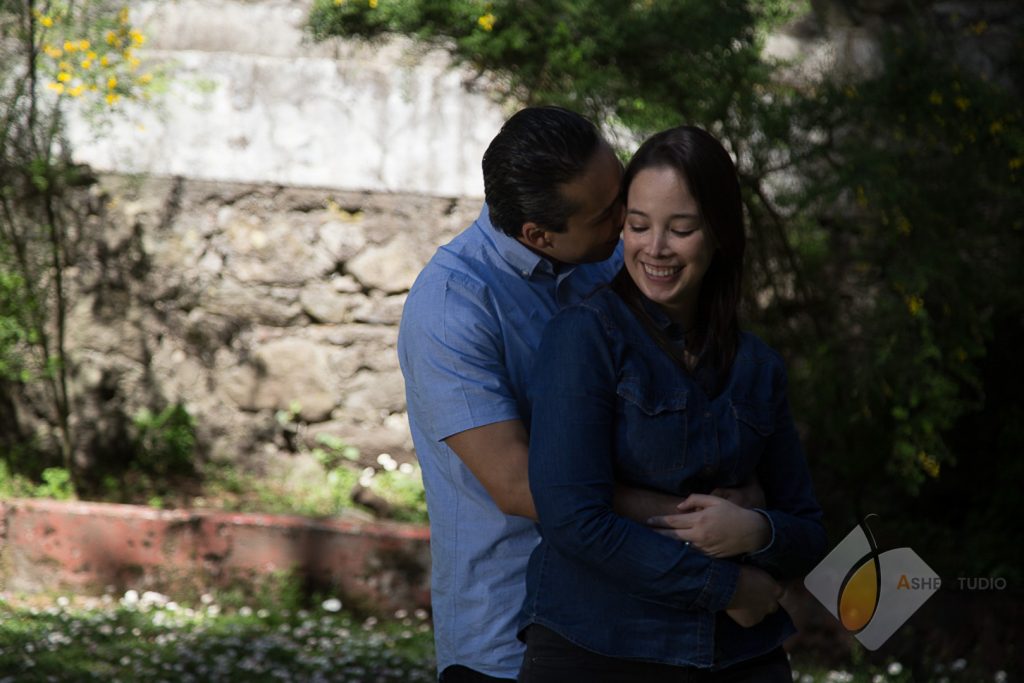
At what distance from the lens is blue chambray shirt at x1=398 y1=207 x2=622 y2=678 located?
200 centimetres

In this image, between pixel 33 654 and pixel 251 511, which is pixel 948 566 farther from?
pixel 33 654

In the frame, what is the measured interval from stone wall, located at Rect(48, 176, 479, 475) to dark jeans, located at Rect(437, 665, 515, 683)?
13.6ft

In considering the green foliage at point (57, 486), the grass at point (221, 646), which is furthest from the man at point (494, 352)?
the green foliage at point (57, 486)

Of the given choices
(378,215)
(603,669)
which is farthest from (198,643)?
(603,669)

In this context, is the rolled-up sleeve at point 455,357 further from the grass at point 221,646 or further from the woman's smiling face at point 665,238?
the grass at point 221,646

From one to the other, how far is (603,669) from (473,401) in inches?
18.7

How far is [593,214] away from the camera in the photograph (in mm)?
2078

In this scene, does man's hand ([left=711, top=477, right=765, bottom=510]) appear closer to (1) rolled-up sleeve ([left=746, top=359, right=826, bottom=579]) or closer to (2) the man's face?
(1) rolled-up sleeve ([left=746, top=359, right=826, bottom=579])

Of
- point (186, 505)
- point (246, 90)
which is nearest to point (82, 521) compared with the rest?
point (186, 505)

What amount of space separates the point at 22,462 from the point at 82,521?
40.7 inches

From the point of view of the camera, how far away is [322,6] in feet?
21.0

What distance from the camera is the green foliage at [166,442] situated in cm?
621

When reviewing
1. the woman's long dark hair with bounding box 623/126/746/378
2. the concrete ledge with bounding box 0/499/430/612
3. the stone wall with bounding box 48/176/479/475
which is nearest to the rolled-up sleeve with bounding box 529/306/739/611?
the woman's long dark hair with bounding box 623/126/746/378

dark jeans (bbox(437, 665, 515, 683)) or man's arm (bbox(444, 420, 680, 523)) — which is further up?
man's arm (bbox(444, 420, 680, 523))
